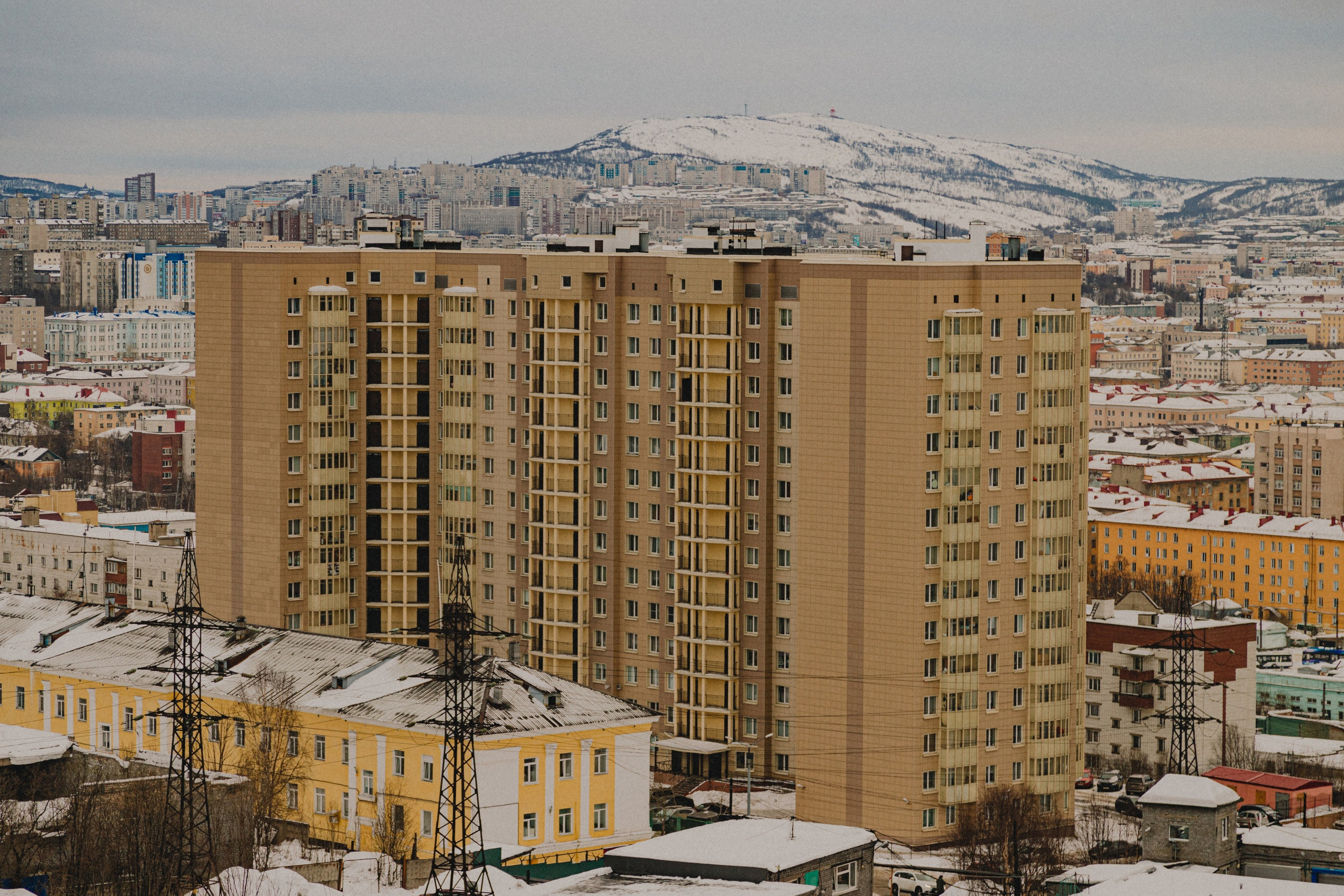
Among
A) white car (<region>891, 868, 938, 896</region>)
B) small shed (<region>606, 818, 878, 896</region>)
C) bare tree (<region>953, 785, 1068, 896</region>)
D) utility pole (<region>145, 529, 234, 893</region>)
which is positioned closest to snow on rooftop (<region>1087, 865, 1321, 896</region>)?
small shed (<region>606, 818, 878, 896</region>)

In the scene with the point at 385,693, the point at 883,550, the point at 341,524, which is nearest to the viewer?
the point at 385,693

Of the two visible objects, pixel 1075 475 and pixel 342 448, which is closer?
pixel 1075 475

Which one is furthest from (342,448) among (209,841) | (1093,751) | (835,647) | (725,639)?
(209,841)

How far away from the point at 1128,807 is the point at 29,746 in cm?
2354

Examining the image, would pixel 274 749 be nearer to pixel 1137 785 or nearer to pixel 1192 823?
pixel 1192 823

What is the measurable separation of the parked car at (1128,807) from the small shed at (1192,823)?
13781 millimetres

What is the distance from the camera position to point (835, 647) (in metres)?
45.7

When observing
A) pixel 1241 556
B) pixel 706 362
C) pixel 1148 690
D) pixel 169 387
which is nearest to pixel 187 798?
pixel 706 362

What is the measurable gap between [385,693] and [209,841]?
9.26 metres

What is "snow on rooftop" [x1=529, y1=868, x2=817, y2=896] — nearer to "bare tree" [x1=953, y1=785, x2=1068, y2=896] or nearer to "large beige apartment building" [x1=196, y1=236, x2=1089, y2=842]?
"bare tree" [x1=953, y1=785, x2=1068, y2=896]

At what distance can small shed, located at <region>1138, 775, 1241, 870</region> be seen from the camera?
1335 inches

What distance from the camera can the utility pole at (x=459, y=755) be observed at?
2800 cm

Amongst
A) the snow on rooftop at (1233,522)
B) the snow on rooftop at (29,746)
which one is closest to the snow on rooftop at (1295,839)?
the snow on rooftop at (29,746)

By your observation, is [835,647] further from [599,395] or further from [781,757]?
[599,395]
